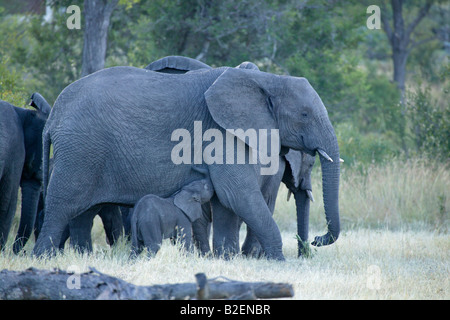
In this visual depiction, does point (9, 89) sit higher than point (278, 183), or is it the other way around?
point (9, 89)

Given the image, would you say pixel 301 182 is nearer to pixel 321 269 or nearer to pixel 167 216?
pixel 321 269

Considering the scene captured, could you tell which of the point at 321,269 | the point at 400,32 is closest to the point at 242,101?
the point at 321,269

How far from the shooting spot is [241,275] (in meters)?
7.53

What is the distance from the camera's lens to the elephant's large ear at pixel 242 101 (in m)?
9.05

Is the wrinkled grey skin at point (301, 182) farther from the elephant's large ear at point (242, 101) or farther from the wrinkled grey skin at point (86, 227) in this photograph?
the wrinkled grey skin at point (86, 227)

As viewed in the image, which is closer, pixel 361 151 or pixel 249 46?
pixel 361 151

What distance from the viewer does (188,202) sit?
29.2ft

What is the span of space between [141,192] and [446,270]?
153 inches

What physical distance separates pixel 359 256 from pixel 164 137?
302 cm

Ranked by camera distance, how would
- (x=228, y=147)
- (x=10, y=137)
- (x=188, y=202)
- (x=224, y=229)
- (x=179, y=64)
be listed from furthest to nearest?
(x=179, y=64), (x=10, y=137), (x=224, y=229), (x=228, y=147), (x=188, y=202)

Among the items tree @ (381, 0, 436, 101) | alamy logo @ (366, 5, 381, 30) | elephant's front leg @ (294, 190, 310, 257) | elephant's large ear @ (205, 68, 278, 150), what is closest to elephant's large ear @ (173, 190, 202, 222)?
elephant's large ear @ (205, 68, 278, 150)

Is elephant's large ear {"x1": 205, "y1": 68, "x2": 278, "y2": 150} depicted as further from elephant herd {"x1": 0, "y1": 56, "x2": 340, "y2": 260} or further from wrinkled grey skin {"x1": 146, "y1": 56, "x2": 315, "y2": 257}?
wrinkled grey skin {"x1": 146, "y1": 56, "x2": 315, "y2": 257}

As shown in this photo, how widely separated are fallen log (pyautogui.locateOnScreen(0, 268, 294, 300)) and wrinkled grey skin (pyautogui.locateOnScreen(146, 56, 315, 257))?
144 inches

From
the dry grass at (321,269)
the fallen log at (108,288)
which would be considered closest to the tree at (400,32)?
the dry grass at (321,269)
